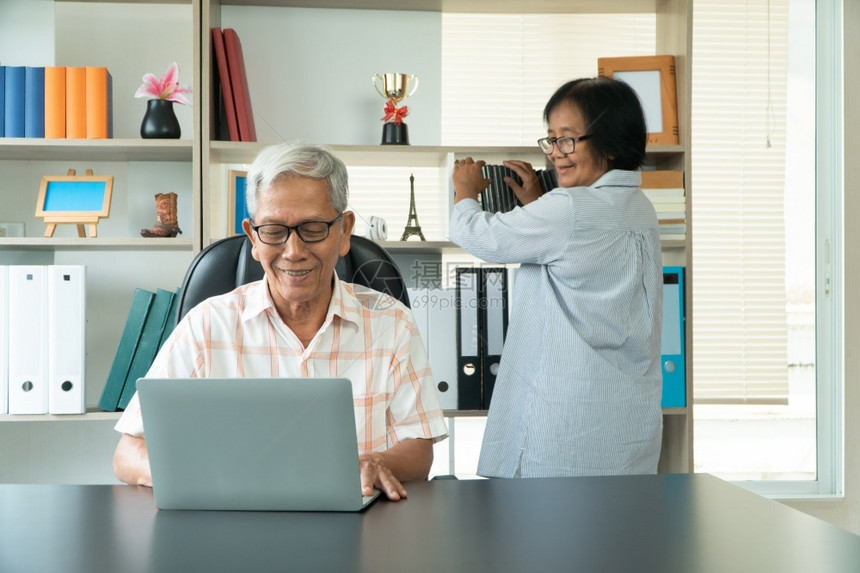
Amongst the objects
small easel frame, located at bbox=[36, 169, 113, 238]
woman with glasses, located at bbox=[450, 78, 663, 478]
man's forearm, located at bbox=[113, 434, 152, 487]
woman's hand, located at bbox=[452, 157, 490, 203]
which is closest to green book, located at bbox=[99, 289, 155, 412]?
small easel frame, located at bbox=[36, 169, 113, 238]

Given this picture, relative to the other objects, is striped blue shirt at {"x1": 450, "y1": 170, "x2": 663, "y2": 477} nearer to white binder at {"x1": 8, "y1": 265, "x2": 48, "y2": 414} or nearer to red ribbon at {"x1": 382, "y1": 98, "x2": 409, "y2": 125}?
red ribbon at {"x1": 382, "y1": 98, "x2": 409, "y2": 125}

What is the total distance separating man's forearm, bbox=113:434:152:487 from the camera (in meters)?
1.35

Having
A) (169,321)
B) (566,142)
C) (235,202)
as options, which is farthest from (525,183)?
(169,321)

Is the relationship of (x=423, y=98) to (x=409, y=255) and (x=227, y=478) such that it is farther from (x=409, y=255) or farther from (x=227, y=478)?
(x=227, y=478)

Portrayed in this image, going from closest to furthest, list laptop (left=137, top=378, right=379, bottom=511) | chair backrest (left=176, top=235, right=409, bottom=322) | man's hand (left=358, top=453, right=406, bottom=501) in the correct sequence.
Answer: laptop (left=137, top=378, right=379, bottom=511) → man's hand (left=358, top=453, right=406, bottom=501) → chair backrest (left=176, top=235, right=409, bottom=322)

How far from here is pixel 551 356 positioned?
6.40 ft

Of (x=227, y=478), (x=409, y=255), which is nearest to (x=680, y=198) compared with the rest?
(x=409, y=255)

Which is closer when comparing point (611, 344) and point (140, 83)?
point (611, 344)

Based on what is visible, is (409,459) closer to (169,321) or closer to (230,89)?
(169,321)

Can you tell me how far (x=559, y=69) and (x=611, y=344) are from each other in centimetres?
146

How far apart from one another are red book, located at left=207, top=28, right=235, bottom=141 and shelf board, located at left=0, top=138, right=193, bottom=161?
0.14 m

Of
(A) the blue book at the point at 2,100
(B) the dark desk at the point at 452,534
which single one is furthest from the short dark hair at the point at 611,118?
(A) the blue book at the point at 2,100

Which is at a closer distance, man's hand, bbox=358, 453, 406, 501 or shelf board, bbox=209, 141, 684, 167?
man's hand, bbox=358, 453, 406, 501

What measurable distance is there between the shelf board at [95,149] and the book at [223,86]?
0.14 meters
